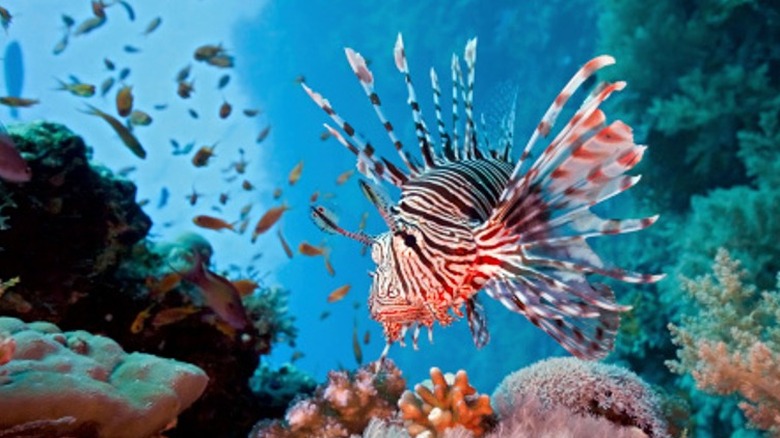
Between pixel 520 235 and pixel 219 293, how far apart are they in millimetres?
2828

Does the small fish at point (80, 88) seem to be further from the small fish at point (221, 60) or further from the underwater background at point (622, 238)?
the small fish at point (221, 60)

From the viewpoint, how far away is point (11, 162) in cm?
347

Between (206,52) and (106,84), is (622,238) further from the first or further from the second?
(106,84)

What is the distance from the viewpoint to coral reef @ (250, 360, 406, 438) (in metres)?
3.25

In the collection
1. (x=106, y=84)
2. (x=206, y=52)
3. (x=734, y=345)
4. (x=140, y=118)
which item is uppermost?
(x=106, y=84)

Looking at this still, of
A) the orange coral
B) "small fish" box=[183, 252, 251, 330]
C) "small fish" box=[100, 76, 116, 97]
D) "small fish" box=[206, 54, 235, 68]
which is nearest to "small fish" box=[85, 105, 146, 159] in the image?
"small fish" box=[183, 252, 251, 330]

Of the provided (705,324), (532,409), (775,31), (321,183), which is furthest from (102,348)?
(321,183)

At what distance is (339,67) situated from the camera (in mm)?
39031

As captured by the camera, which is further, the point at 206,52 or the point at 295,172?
the point at 206,52

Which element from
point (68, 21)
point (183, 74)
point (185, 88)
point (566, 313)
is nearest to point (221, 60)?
point (183, 74)

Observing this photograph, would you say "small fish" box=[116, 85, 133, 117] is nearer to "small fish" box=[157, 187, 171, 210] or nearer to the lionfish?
"small fish" box=[157, 187, 171, 210]

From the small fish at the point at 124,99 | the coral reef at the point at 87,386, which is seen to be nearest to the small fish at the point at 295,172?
the small fish at the point at 124,99

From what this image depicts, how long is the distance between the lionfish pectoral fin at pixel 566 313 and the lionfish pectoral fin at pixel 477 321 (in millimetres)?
202

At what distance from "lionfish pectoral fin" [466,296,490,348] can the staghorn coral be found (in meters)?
1.72
